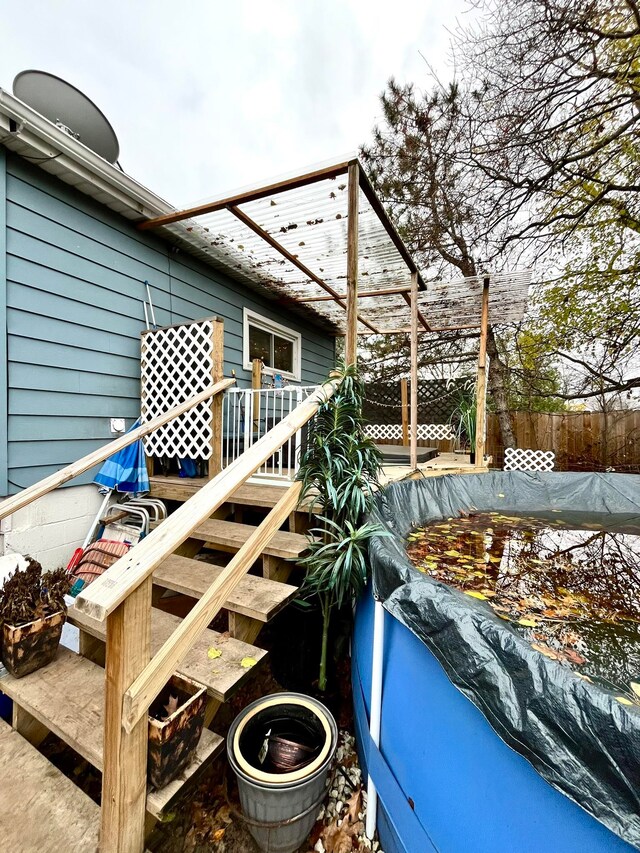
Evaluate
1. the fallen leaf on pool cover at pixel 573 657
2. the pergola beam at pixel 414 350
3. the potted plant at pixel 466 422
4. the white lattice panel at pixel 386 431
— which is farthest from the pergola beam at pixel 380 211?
the white lattice panel at pixel 386 431

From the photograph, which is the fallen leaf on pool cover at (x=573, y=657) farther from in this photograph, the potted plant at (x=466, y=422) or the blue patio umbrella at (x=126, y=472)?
the potted plant at (x=466, y=422)

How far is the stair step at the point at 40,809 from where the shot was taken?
1.18 meters

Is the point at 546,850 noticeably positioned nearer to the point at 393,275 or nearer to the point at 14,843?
the point at 14,843

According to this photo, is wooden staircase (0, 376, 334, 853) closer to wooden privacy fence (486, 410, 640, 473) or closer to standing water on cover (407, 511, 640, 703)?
standing water on cover (407, 511, 640, 703)

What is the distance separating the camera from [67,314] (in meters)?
3.18

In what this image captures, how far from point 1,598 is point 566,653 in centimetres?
263

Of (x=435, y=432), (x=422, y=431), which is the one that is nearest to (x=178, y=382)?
(x=422, y=431)

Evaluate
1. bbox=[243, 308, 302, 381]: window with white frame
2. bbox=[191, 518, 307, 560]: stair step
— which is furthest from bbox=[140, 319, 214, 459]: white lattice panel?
bbox=[243, 308, 302, 381]: window with white frame

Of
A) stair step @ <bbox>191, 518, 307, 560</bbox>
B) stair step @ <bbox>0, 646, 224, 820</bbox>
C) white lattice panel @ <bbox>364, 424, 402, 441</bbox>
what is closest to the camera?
stair step @ <bbox>0, 646, 224, 820</bbox>

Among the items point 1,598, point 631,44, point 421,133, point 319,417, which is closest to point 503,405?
point 631,44

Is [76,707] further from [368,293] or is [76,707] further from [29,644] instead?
[368,293]

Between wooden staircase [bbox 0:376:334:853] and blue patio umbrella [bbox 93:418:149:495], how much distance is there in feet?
4.68

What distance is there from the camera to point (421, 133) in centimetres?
831

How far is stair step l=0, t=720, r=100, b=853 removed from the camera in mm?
1182
